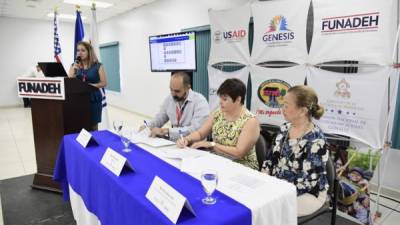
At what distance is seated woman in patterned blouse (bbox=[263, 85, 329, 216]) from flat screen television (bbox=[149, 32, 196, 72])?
267cm

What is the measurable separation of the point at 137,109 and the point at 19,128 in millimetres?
2671

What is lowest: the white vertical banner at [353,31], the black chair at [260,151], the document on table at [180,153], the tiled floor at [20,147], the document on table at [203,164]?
the tiled floor at [20,147]

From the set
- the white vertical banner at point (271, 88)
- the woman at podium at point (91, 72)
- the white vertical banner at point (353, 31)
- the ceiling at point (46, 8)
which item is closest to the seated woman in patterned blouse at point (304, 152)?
the white vertical banner at point (353, 31)

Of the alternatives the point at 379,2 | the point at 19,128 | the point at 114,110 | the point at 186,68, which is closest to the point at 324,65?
the point at 379,2

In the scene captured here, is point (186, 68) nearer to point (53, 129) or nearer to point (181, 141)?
point (53, 129)

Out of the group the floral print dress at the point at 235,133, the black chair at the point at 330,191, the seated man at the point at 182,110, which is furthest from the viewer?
the seated man at the point at 182,110

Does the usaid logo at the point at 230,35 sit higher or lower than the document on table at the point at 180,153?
higher

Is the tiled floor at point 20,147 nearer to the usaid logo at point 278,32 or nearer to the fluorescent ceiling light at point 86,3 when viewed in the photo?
the usaid logo at point 278,32

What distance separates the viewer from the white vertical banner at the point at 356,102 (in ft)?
7.81

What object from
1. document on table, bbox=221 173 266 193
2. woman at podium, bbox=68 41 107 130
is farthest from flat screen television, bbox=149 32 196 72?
document on table, bbox=221 173 266 193

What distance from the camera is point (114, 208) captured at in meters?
1.25

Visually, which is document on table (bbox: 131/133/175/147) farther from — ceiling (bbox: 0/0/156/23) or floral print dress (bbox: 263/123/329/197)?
ceiling (bbox: 0/0/156/23)

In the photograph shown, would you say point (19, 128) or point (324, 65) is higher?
point (324, 65)

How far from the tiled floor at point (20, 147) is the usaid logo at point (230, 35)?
5.39ft
